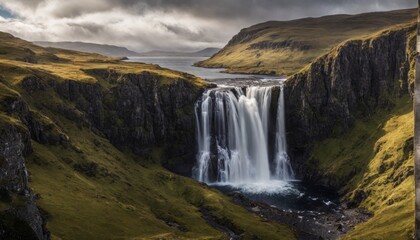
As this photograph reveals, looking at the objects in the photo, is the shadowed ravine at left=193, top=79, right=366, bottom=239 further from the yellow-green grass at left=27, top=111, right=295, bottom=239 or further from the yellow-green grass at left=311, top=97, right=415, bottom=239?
the yellow-green grass at left=27, top=111, right=295, bottom=239

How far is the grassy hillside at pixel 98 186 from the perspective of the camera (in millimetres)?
83625

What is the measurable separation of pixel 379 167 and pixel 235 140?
50.1 metres

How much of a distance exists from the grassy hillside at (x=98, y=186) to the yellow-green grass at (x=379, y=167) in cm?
2554

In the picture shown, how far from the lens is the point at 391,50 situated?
172125mm

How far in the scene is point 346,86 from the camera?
168 meters

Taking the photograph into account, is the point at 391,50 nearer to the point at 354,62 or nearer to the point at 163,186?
the point at 354,62

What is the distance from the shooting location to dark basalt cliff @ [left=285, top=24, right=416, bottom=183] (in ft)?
539

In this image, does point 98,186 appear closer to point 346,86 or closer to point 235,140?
point 235,140

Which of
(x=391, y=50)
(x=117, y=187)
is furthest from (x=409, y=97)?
(x=117, y=187)

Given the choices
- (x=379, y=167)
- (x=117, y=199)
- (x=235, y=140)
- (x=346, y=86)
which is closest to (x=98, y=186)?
(x=117, y=199)

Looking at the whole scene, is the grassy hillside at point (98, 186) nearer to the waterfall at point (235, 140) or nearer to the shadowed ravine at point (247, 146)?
the waterfall at point (235, 140)

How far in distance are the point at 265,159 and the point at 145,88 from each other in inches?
2056

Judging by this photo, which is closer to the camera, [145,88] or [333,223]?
[333,223]

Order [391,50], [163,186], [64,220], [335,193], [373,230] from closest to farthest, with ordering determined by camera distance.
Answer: [64,220] < [373,230] < [163,186] < [335,193] < [391,50]
